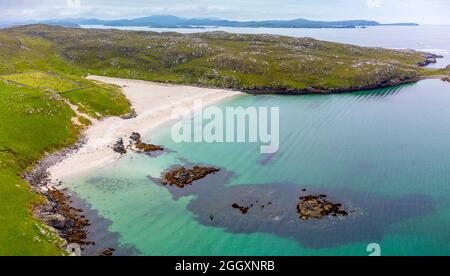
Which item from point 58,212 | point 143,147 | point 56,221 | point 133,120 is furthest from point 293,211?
point 133,120

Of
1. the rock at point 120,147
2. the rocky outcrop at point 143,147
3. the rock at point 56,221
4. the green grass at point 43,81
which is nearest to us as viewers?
the rock at point 56,221

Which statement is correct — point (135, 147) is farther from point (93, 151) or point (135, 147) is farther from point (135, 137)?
point (93, 151)

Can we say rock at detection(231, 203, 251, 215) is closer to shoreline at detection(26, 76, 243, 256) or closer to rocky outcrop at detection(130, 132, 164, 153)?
shoreline at detection(26, 76, 243, 256)

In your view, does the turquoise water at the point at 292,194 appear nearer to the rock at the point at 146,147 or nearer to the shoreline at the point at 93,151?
the rock at the point at 146,147

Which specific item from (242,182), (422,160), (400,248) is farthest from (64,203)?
(422,160)

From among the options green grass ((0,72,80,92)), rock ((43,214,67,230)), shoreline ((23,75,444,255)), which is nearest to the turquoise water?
shoreline ((23,75,444,255))

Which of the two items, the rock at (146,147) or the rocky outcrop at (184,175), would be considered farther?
the rock at (146,147)

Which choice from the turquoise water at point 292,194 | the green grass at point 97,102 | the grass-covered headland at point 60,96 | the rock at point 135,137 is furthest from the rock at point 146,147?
the green grass at point 97,102
